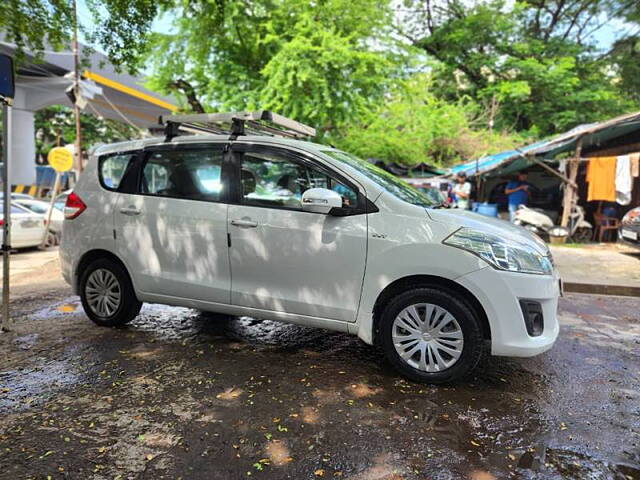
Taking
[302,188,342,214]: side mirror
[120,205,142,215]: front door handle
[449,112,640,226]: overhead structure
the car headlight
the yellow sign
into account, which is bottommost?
the car headlight

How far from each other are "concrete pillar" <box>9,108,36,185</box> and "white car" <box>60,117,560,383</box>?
21115 mm

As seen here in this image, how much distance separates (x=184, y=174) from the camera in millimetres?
4367

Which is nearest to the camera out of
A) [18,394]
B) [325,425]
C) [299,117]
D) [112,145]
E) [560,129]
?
[325,425]

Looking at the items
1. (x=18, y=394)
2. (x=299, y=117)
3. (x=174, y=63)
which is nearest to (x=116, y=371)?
(x=18, y=394)

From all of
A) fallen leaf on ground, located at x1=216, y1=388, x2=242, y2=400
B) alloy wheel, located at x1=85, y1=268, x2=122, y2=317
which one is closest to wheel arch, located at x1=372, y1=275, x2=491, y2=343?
fallen leaf on ground, located at x1=216, y1=388, x2=242, y2=400

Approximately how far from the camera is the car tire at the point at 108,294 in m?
4.62

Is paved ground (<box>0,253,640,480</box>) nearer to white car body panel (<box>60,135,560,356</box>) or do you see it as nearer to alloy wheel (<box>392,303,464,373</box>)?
alloy wheel (<box>392,303,464,373</box>)

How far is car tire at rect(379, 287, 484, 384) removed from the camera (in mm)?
3350

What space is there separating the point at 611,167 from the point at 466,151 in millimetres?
8180

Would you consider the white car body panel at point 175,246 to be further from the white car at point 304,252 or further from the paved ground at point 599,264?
the paved ground at point 599,264

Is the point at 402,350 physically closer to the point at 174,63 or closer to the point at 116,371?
the point at 116,371

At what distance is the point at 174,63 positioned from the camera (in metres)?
13.1

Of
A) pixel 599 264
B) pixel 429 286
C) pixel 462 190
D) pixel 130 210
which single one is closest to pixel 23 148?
pixel 462 190

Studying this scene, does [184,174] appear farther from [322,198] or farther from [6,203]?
[6,203]
